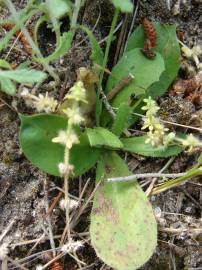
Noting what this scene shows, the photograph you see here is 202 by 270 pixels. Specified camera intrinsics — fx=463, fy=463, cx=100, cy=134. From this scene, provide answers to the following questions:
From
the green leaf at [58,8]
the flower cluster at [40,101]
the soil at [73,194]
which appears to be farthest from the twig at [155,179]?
the green leaf at [58,8]

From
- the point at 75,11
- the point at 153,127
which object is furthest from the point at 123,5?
the point at 153,127

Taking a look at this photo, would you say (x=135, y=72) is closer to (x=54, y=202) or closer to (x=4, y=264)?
(x=54, y=202)

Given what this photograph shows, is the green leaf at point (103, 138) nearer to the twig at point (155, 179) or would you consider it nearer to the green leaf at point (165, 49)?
the twig at point (155, 179)

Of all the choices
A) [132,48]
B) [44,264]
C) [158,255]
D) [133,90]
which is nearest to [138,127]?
[133,90]

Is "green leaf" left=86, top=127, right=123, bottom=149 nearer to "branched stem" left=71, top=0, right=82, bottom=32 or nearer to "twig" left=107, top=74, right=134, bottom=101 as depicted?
"twig" left=107, top=74, right=134, bottom=101

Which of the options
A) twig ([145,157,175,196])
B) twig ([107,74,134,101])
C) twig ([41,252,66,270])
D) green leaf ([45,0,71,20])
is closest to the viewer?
green leaf ([45,0,71,20])

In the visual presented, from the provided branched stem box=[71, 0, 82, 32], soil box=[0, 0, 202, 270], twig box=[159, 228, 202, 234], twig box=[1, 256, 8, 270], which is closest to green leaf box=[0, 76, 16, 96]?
soil box=[0, 0, 202, 270]
